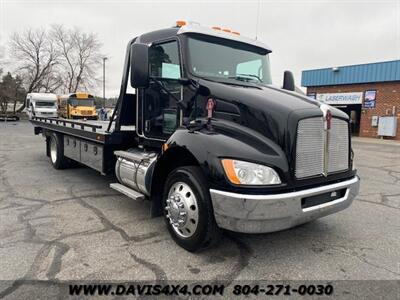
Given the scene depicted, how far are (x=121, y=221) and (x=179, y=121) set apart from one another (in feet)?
5.34

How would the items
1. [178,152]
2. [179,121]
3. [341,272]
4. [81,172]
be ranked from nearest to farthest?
1. [341,272]
2. [178,152]
3. [179,121]
4. [81,172]

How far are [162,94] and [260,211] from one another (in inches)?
87.7

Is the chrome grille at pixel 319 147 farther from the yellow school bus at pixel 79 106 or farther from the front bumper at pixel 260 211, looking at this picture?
the yellow school bus at pixel 79 106

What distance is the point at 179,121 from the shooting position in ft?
13.7

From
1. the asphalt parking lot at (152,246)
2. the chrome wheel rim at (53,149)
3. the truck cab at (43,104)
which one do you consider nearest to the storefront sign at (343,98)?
the asphalt parking lot at (152,246)

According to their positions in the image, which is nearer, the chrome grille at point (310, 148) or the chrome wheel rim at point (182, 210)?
the chrome grille at point (310, 148)

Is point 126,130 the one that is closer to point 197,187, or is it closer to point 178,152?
point 178,152

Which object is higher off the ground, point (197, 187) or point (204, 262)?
point (197, 187)

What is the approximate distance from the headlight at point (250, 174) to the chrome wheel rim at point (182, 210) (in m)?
0.61

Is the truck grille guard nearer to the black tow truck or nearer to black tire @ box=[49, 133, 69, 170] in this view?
the black tow truck

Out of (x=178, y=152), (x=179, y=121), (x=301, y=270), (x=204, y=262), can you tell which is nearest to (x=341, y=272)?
(x=301, y=270)

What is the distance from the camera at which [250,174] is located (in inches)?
119

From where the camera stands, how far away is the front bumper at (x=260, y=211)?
298 centimetres

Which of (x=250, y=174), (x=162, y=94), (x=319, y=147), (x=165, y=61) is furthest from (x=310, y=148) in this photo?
(x=165, y=61)
